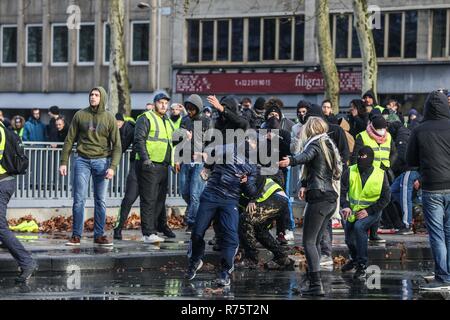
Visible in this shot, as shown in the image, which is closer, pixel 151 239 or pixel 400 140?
pixel 151 239

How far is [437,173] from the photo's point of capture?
45.0 feet

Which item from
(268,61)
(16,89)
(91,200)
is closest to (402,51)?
(268,61)

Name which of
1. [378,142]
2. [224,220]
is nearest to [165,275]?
[224,220]

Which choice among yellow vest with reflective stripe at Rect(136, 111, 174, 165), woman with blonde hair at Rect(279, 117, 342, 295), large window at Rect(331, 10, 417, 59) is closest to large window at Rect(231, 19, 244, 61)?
large window at Rect(331, 10, 417, 59)

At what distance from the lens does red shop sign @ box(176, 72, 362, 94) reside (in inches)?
1740

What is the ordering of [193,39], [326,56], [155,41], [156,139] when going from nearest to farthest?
[156,139], [326,56], [193,39], [155,41]

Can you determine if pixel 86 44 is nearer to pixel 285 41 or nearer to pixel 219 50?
pixel 219 50

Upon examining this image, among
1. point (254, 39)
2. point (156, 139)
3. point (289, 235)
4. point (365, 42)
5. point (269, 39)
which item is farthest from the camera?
point (254, 39)

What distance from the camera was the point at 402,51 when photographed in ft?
143

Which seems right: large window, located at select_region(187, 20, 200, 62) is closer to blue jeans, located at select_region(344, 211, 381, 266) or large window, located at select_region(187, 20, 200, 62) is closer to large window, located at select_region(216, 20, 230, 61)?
large window, located at select_region(216, 20, 230, 61)

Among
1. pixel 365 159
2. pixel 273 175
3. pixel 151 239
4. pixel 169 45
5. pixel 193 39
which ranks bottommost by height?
pixel 151 239

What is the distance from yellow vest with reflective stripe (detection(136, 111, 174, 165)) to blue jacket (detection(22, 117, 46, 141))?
10.7m

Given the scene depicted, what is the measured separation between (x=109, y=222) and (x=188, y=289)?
802cm

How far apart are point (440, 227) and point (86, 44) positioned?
125 feet
